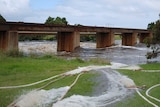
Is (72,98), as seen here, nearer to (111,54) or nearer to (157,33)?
(157,33)

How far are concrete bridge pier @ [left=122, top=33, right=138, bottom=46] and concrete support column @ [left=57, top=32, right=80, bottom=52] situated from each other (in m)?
22.7

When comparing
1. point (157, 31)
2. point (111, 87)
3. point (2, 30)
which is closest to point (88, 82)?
point (111, 87)

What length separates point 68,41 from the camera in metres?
52.3

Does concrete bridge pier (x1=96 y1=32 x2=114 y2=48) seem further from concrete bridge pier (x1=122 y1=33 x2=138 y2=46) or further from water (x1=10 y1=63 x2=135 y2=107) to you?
water (x1=10 y1=63 x2=135 y2=107)

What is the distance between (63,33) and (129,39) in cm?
Result: 2487

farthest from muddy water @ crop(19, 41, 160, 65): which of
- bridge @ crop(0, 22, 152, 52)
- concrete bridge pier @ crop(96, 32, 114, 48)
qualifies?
concrete bridge pier @ crop(96, 32, 114, 48)

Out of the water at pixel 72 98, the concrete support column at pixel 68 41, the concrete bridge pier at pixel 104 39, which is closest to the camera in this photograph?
the water at pixel 72 98

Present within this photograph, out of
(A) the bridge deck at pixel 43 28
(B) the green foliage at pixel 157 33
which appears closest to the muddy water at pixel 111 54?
(B) the green foliage at pixel 157 33

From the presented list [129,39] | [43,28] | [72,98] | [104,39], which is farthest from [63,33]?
[72,98]

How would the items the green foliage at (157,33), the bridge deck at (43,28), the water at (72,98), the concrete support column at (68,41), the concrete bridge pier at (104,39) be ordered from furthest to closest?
the concrete bridge pier at (104,39), the concrete support column at (68,41), the bridge deck at (43,28), the green foliage at (157,33), the water at (72,98)

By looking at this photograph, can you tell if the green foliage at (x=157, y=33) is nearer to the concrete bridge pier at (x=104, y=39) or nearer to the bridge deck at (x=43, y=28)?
the bridge deck at (x=43, y=28)

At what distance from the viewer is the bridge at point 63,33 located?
3803cm

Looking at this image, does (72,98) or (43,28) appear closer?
(72,98)

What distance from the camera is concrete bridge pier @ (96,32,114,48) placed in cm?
6208
